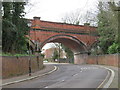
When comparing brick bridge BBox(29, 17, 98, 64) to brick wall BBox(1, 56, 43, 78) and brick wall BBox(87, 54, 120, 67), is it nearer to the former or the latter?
brick wall BBox(87, 54, 120, 67)

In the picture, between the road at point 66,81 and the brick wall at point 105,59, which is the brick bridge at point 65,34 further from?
the road at point 66,81

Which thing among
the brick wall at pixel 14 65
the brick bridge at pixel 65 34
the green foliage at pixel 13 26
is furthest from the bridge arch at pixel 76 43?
the brick wall at pixel 14 65

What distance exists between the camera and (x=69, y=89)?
13.3 meters

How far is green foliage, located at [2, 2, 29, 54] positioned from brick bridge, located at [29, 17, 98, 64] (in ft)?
45.8

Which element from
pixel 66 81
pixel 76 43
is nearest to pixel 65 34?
pixel 76 43

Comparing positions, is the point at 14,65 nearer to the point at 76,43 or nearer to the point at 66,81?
the point at 66,81

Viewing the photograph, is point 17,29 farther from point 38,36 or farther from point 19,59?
point 38,36

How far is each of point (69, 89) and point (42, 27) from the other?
35.3 metres

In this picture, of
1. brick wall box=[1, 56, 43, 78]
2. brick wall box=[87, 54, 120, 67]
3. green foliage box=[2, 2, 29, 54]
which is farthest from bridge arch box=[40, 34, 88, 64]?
brick wall box=[1, 56, 43, 78]

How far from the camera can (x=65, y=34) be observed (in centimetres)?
5075

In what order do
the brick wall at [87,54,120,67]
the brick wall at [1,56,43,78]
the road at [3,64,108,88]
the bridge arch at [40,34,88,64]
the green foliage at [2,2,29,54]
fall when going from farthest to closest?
the bridge arch at [40,34,88,64], the brick wall at [87,54,120,67], the green foliage at [2,2,29,54], the brick wall at [1,56,43,78], the road at [3,64,108,88]

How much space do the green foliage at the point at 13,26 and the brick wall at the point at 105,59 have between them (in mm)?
15716

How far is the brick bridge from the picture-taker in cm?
4694

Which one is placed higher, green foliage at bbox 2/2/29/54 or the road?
green foliage at bbox 2/2/29/54
